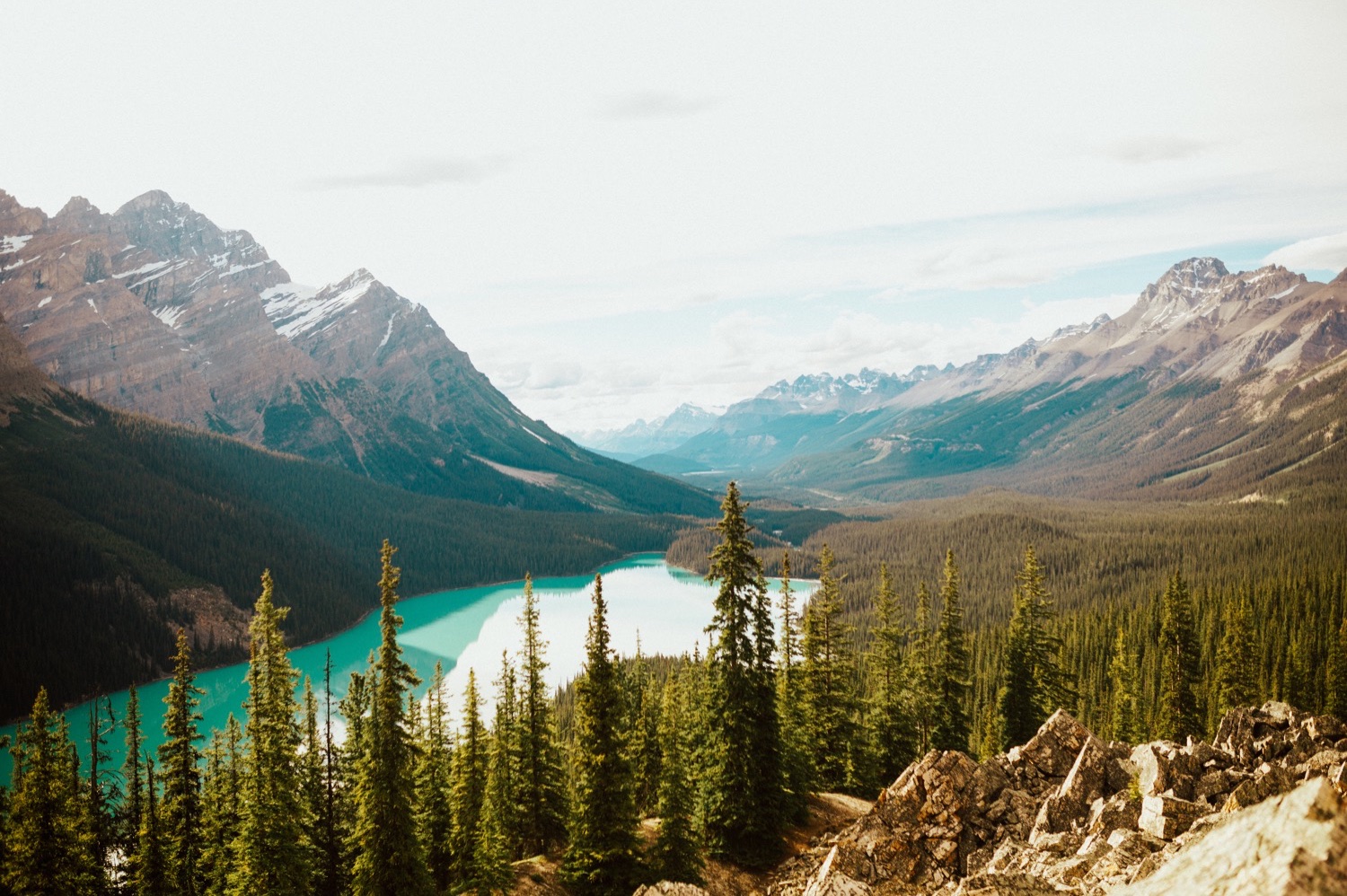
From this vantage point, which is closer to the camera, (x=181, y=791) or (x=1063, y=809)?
(x=1063, y=809)

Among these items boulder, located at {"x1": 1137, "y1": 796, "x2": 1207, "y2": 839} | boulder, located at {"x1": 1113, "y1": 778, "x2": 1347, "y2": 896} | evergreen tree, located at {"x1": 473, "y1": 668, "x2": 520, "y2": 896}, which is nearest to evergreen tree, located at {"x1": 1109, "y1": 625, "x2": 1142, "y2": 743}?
boulder, located at {"x1": 1137, "y1": 796, "x2": 1207, "y2": 839}

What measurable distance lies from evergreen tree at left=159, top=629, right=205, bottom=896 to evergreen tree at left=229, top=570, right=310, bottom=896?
535 cm

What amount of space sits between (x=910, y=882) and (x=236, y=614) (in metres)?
156

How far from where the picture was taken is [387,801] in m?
27.1

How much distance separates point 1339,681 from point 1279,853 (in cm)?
7414

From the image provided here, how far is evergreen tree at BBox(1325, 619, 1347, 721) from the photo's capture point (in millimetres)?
59938

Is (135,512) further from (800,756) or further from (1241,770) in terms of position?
(1241,770)

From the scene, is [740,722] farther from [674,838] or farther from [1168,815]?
[1168,815]

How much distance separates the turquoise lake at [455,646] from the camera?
107438 millimetres

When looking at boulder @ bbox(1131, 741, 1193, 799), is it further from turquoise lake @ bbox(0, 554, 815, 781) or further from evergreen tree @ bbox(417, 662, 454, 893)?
turquoise lake @ bbox(0, 554, 815, 781)

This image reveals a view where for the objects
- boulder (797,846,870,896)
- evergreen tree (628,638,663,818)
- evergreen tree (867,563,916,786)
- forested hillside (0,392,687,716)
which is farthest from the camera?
forested hillside (0,392,687,716)

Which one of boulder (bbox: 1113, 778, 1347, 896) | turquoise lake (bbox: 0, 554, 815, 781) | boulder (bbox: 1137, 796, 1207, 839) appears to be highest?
boulder (bbox: 1113, 778, 1347, 896)

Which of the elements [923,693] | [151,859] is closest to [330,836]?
[151,859]

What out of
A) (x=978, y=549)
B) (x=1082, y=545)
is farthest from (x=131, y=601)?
(x=1082, y=545)
